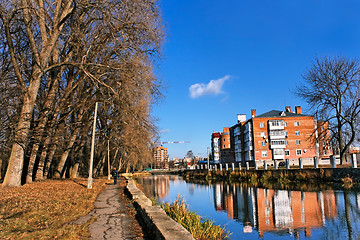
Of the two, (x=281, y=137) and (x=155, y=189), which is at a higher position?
(x=281, y=137)

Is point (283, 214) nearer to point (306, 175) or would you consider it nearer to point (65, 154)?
point (306, 175)

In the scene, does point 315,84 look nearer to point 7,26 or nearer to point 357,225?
point 357,225

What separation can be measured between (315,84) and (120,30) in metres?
21.8

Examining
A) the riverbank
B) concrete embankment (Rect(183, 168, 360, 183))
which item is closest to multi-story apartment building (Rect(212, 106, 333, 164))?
the riverbank

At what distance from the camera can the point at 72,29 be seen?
16.6 metres

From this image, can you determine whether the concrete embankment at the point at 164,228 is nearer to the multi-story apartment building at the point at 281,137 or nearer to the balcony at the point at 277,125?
the multi-story apartment building at the point at 281,137

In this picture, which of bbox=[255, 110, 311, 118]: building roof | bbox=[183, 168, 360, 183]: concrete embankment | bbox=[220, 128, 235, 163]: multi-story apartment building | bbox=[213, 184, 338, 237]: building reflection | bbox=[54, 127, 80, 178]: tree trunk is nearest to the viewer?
bbox=[213, 184, 338, 237]: building reflection

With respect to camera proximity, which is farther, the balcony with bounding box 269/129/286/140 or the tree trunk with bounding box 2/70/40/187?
the balcony with bounding box 269/129/286/140

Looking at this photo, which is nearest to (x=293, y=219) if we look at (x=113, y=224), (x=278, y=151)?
(x=113, y=224)

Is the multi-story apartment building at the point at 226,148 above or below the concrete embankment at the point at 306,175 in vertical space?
above

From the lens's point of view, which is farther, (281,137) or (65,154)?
(281,137)

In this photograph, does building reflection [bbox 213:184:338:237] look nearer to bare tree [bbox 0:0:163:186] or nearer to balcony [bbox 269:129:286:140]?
bare tree [bbox 0:0:163:186]

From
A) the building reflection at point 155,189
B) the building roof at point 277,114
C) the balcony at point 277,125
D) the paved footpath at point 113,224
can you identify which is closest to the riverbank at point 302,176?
the building reflection at point 155,189

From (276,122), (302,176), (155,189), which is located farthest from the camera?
(276,122)
